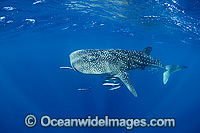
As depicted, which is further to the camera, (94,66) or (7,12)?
(7,12)

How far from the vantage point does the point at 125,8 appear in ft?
42.6

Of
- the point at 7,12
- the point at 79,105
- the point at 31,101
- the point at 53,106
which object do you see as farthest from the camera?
the point at 31,101

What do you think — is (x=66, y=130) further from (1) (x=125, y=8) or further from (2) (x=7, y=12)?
(1) (x=125, y=8)

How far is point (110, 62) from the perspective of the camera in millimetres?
5129

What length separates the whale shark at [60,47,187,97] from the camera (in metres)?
4.38

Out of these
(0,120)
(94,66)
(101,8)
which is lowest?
(0,120)

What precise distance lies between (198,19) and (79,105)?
17.0 metres

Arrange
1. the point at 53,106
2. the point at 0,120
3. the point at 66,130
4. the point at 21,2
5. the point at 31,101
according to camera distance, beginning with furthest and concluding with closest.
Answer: the point at 31,101, the point at 0,120, the point at 53,106, the point at 66,130, the point at 21,2

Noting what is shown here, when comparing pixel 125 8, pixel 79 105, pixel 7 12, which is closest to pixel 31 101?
pixel 79 105

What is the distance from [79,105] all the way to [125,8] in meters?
14.3

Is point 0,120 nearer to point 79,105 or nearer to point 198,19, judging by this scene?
point 79,105

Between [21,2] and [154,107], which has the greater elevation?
[21,2]

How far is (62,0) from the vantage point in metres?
11.4

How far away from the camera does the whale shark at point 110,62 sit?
4375 millimetres
